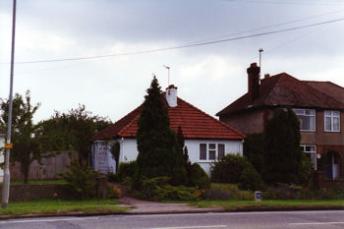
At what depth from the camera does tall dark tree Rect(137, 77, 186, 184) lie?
28531 millimetres

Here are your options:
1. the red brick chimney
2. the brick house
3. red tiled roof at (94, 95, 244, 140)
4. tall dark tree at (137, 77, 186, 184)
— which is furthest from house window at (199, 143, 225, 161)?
tall dark tree at (137, 77, 186, 184)

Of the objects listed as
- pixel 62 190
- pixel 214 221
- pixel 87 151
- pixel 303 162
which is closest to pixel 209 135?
pixel 303 162

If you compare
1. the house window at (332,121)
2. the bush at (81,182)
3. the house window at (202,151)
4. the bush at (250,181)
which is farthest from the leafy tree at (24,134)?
the house window at (332,121)

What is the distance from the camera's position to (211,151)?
39562 millimetres

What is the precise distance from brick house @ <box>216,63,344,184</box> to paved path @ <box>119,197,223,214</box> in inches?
822

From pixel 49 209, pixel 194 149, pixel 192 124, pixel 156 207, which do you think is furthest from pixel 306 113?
pixel 49 209

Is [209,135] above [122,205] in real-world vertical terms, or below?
above

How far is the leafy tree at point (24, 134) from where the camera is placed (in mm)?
27047

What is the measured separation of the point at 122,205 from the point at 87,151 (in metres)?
23.4

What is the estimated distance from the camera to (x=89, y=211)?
803 inches

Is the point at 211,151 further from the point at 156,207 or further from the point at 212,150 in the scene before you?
the point at 156,207

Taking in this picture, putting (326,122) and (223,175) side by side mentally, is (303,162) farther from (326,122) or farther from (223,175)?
(326,122)

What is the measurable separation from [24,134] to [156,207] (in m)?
7.82

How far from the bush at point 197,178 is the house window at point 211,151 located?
365 inches
